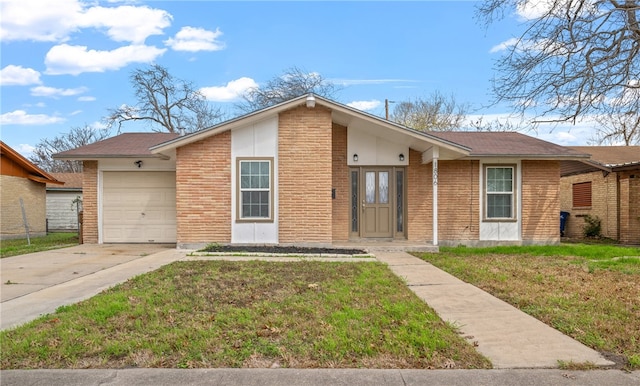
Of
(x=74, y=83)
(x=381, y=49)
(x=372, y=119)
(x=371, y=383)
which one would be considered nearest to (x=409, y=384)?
(x=371, y=383)

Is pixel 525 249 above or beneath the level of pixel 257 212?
beneath

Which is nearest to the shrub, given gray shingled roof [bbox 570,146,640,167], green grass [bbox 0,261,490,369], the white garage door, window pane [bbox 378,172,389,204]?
gray shingled roof [bbox 570,146,640,167]

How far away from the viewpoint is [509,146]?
13375 millimetres

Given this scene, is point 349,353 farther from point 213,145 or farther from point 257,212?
point 213,145

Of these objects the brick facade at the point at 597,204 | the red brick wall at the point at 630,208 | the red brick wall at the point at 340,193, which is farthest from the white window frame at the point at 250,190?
the brick facade at the point at 597,204

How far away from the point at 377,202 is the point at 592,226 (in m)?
9.90

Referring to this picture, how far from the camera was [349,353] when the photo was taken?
384cm

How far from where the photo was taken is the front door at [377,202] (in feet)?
42.0

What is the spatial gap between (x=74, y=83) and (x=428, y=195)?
17185 millimetres

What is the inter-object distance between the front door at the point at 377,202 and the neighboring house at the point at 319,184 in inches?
1.2

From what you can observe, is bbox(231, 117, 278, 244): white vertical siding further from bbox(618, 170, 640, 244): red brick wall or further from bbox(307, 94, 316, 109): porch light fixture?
bbox(618, 170, 640, 244): red brick wall

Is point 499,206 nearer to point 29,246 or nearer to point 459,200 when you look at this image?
point 459,200

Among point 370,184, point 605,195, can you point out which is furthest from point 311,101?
point 605,195

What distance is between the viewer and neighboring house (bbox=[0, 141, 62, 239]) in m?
18.2
